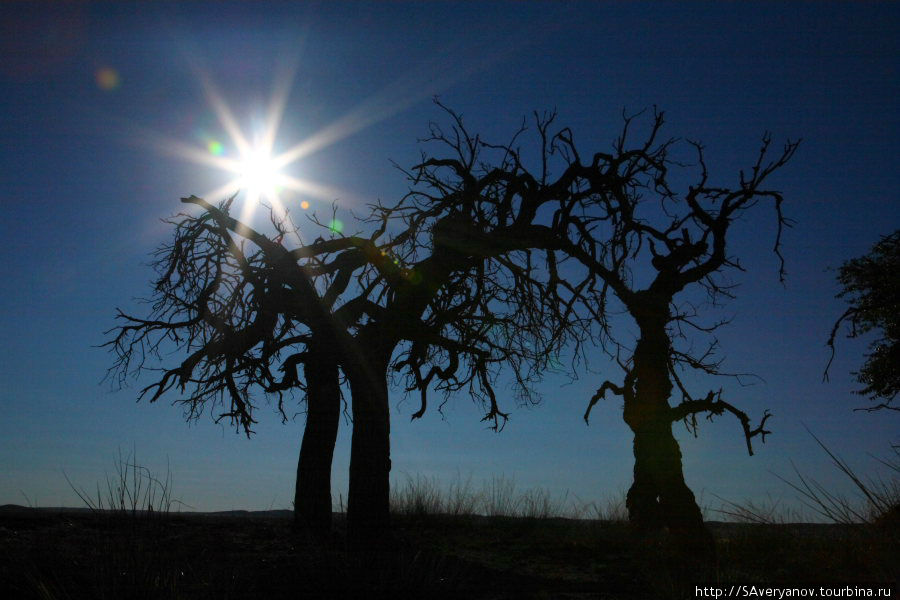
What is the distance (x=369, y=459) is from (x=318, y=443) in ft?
6.15

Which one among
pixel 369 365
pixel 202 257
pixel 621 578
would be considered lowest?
pixel 621 578

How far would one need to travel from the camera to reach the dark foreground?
208 inches

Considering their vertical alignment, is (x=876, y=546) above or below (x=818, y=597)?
above

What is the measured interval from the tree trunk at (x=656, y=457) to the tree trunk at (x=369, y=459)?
12.3ft

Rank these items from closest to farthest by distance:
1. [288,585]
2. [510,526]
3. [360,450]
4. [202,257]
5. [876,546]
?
[876,546] < [288,585] < [360,450] < [202,257] < [510,526]

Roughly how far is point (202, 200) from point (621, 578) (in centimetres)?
815

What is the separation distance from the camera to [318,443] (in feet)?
37.7

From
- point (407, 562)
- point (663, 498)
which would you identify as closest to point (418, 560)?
point (407, 562)

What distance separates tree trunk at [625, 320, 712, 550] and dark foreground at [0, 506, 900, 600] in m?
0.40

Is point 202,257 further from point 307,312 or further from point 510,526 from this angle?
point 510,526

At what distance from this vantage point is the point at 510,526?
1230cm

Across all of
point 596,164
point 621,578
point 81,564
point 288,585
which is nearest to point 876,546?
point 621,578

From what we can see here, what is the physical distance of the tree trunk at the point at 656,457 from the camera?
30.8ft

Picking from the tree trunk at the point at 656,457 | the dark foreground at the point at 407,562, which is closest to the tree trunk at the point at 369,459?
the dark foreground at the point at 407,562
